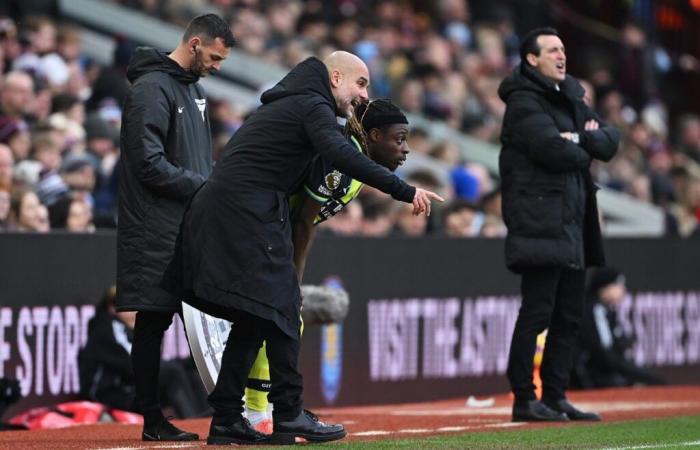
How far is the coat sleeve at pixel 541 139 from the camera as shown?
10.0 metres

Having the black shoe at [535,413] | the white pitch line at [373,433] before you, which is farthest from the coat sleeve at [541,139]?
the white pitch line at [373,433]

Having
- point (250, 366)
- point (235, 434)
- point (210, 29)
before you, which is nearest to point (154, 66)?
point (210, 29)

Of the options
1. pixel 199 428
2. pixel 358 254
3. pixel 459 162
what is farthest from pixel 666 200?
pixel 199 428

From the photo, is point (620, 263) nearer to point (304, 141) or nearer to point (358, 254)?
point (358, 254)

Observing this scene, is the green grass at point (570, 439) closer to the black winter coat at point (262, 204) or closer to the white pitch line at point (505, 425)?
the white pitch line at point (505, 425)

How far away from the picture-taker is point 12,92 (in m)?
13.8

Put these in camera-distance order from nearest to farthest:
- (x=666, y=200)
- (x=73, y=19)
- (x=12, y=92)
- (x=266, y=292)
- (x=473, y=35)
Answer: (x=266, y=292), (x=12, y=92), (x=73, y=19), (x=666, y=200), (x=473, y=35)

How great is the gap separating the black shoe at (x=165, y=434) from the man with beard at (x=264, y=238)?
496 millimetres

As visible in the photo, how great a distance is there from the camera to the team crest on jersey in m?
8.59

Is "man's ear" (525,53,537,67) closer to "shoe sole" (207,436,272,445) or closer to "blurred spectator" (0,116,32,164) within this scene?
"shoe sole" (207,436,272,445)

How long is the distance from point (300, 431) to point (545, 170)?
8.78 ft

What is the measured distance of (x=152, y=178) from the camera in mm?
8789

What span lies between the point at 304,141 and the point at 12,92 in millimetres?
6129

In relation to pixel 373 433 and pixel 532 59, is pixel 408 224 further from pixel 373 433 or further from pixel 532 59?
pixel 373 433
